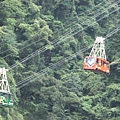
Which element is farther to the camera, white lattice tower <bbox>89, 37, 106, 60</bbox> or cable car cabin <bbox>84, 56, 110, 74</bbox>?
white lattice tower <bbox>89, 37, 106, 60</bbox>

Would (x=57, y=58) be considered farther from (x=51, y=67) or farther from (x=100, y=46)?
(x=100, y=46)

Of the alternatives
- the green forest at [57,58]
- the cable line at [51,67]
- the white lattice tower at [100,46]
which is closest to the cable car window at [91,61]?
the white lattice tower at [100,46]

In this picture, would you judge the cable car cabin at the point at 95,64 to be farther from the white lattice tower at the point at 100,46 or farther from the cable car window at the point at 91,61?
the white lattice tower at the point at 100,46

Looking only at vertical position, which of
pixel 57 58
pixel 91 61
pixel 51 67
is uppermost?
pixel 57 58

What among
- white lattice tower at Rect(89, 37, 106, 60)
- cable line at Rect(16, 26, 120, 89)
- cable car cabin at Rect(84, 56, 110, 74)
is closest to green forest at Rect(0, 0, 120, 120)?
cable line at Rect(16, 26, 120, 89)

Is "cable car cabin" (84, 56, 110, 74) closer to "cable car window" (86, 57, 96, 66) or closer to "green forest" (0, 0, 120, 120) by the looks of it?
"cable car window" (86, 57, 96, 66)

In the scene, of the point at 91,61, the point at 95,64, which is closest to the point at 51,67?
the point at 91,61

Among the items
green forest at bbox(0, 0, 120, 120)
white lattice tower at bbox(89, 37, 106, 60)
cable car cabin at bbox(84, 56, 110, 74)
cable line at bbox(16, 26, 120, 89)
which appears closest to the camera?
cable car cabin at bbox(84, 56, 110, 74)

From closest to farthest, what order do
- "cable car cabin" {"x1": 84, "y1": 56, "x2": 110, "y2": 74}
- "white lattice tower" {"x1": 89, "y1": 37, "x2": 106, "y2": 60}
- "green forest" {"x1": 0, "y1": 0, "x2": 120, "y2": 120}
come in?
"cable car cabin" {"x1": 84, "y1": 56, "x2": 110, "y2": 74} < "white lattice tower" {"x1": 89, "y1": 37, "x2": 106, "y2": 60} < "green forest" {"x1": 0, "y1": 0, "x2": 120, "y2": 120}
